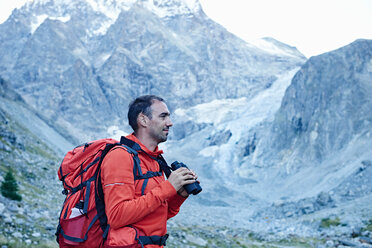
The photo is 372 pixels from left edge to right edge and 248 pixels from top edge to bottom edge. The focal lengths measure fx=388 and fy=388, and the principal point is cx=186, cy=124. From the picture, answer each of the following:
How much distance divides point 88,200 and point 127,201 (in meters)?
0.43

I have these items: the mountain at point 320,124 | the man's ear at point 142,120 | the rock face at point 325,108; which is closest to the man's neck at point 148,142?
the man's ear at point 142,120

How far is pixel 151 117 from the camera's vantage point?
4090 mm

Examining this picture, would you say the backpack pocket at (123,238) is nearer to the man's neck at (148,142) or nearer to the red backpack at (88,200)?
the red backpack at (88,200)

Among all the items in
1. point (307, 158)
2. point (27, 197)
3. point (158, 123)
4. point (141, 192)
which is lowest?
point (141, 192)

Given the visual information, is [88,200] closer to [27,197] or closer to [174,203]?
[174,203]

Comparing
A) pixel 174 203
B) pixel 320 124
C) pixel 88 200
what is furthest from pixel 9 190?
pixel 320 124

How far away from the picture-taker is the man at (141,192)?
11.3ft

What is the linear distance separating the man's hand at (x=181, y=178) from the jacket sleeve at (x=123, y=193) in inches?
2.5

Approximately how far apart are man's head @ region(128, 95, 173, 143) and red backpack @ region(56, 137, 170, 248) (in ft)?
0.85

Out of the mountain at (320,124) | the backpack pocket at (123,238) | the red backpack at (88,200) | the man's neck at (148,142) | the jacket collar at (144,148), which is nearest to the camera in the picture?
the backpack pocket at (123,238)

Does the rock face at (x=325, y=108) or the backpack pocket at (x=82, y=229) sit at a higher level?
the rock face at (x=325, y=108)

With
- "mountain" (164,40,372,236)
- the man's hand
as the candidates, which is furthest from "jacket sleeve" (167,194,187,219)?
"mountain" (164,40,372,236)

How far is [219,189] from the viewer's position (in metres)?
83.1

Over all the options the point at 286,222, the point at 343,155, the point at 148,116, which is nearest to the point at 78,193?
the point at 148,116
